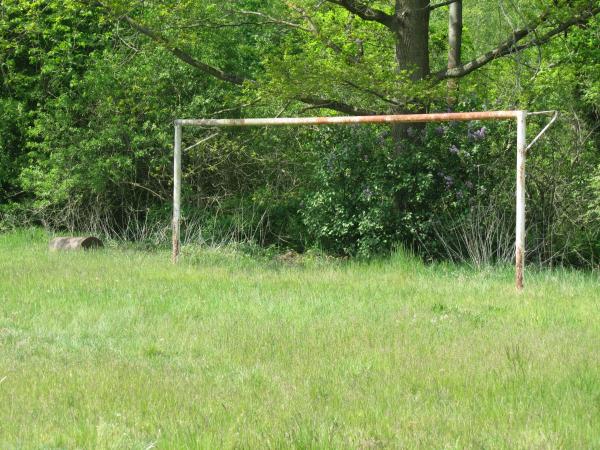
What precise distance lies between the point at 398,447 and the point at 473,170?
977cm

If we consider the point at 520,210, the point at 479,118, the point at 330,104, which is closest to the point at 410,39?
the point at 330,104

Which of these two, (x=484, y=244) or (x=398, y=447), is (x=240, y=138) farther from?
(x=398, y=447)

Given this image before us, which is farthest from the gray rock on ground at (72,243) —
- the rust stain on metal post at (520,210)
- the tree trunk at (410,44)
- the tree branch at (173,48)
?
the rust stain on metal post at (520,210)

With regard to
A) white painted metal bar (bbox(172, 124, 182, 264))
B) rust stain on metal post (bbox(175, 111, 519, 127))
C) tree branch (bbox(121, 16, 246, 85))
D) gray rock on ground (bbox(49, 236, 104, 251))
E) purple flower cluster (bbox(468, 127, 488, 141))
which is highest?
tree branch (bbox(121, 16, 246, 85))

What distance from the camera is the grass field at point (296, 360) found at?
5613mm

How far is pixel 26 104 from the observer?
1994 centimetres

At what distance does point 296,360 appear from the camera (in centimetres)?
749

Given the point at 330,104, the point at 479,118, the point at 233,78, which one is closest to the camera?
the point at 479,118

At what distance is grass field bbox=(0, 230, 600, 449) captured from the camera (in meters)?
5.61

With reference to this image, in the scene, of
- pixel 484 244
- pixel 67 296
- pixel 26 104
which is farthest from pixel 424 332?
pixel 26 104

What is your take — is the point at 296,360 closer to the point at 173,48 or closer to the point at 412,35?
the point at 412,35

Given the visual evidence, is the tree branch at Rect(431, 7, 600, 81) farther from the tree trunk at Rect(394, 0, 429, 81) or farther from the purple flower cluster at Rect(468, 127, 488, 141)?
the purple flower cluster at Rect(468, 127, 488, 141)

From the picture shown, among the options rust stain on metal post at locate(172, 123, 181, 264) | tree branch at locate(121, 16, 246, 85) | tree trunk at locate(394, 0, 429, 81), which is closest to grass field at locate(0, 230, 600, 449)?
rust stain on metal post at locate(172, 123, 181, 264)

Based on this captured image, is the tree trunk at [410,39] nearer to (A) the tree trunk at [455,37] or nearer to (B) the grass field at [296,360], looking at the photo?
(A) the tree trunk at [455,37]
